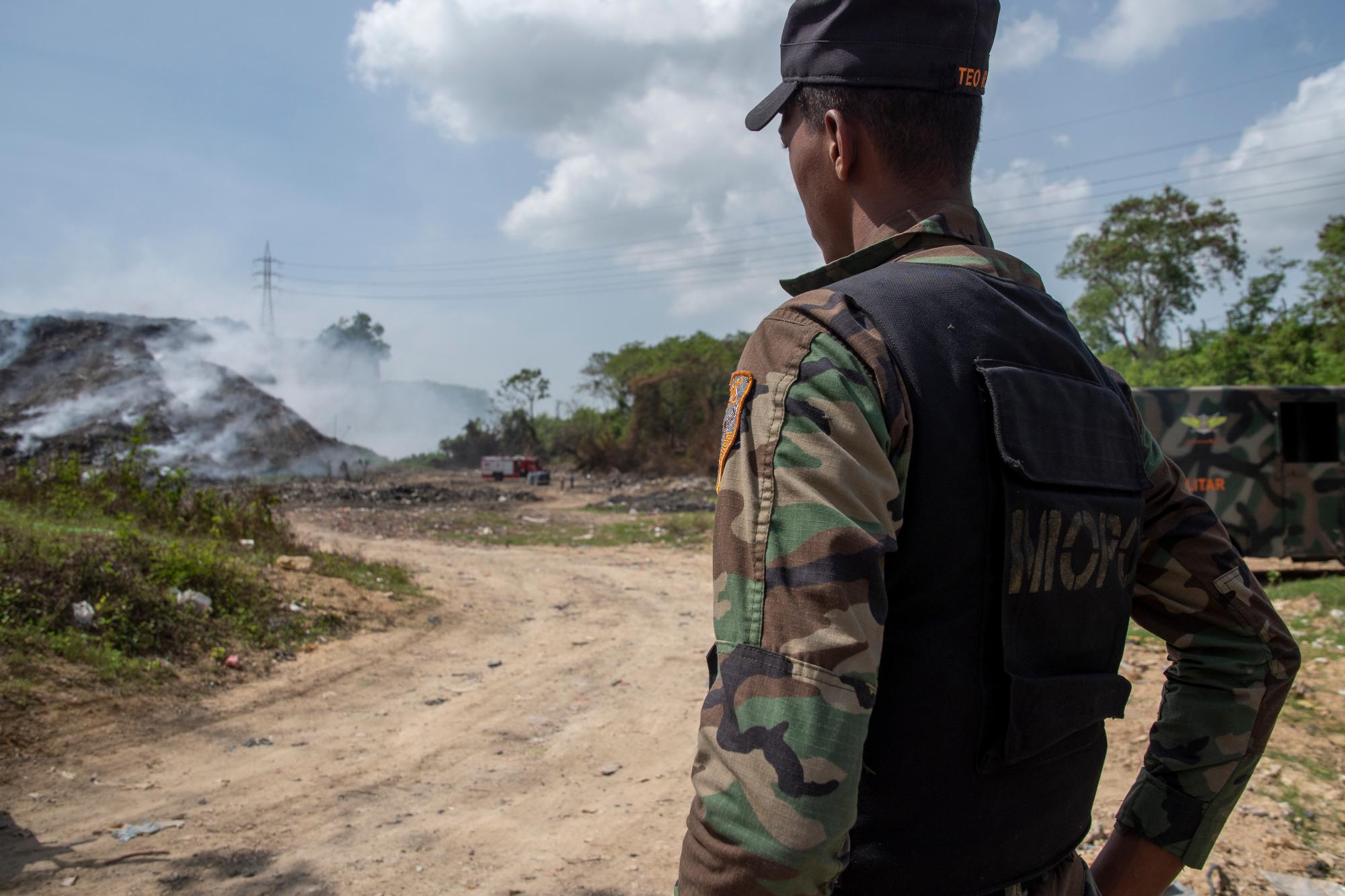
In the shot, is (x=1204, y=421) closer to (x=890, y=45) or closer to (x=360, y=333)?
(x=890, y=45)

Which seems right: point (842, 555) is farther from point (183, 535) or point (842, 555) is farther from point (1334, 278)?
point (1334, 278)

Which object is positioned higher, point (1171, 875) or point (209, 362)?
point (209, 362)

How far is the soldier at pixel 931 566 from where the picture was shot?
33.4 inches

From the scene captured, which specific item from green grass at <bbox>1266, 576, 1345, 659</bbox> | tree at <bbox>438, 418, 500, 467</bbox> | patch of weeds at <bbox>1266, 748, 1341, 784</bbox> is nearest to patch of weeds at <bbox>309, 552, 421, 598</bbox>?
patch of weeds at <bbox>1266, 748, 1341, 784</bbox>

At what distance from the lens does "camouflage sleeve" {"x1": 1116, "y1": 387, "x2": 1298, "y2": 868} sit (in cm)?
128

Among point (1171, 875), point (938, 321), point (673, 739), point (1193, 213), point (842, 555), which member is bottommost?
point (673, 739)

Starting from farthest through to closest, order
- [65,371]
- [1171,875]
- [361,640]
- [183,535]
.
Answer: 1. [65,371]
2. [183,535]
3. [361,640]
4. [1171,875]

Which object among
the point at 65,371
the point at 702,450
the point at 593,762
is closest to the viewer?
the point at 593,762

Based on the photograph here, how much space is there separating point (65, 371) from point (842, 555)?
32855 millimetres

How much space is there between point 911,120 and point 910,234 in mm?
157

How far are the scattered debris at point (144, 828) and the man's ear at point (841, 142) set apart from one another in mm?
3836

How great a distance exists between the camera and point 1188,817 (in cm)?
131

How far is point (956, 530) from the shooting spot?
0.97m

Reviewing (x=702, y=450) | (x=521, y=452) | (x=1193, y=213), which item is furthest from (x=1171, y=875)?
(x=521, y=452)
